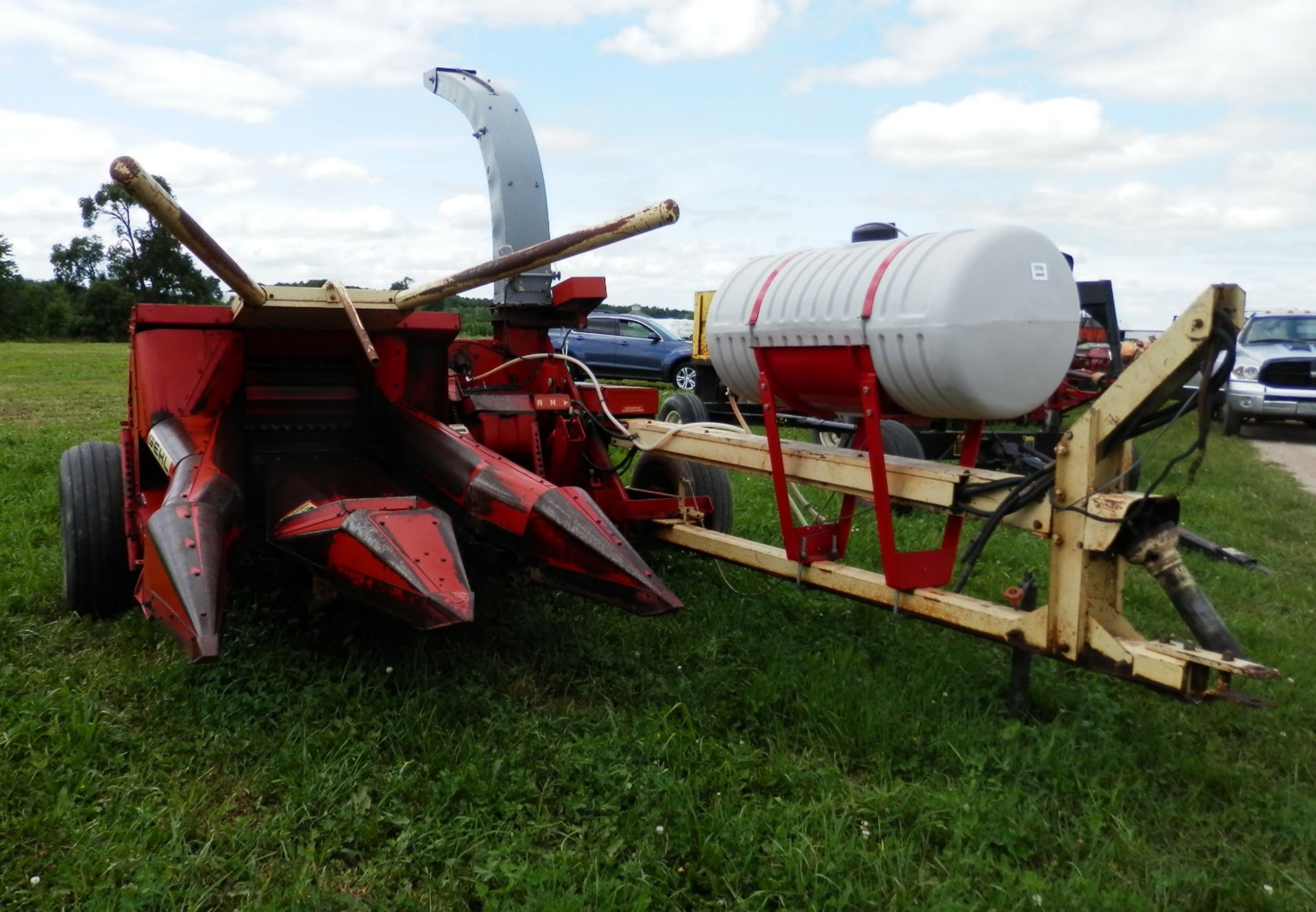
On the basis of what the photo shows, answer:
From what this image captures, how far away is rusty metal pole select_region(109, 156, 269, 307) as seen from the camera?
10.0 feet

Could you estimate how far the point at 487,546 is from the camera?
4727 millimetres

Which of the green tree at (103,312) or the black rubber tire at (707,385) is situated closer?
the black rubber tire at (707,385)

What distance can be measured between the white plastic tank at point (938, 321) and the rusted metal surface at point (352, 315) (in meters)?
1.45

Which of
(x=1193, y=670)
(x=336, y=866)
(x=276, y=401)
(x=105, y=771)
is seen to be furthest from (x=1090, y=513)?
(x=276, y=401)

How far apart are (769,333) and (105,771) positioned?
264 centimetres

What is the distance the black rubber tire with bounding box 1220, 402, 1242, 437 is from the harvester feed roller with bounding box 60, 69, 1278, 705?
37.0 feet

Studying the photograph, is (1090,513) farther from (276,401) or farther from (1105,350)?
(1105,350)

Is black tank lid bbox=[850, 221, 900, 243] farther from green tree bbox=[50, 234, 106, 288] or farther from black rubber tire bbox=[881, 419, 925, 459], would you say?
green tree bbox=[50, 234, 106, 288]

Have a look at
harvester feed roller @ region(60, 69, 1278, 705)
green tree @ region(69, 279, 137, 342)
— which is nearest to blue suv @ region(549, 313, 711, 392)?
harvester feed roller @ region(60, 69, 1278, 705)

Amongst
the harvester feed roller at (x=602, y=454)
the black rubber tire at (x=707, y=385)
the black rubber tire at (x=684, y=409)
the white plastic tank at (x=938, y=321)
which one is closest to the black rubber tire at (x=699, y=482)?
the harvester feed roller at (x=602, y=454)

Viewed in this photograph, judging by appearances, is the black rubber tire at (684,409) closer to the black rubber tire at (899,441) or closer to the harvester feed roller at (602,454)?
the black rubber tire at (899,441)

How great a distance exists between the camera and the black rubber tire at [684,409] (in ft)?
28.0

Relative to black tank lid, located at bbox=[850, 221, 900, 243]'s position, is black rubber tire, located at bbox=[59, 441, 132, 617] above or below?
below

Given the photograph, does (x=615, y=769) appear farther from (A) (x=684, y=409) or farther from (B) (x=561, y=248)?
(A) (x=684, y=409)
